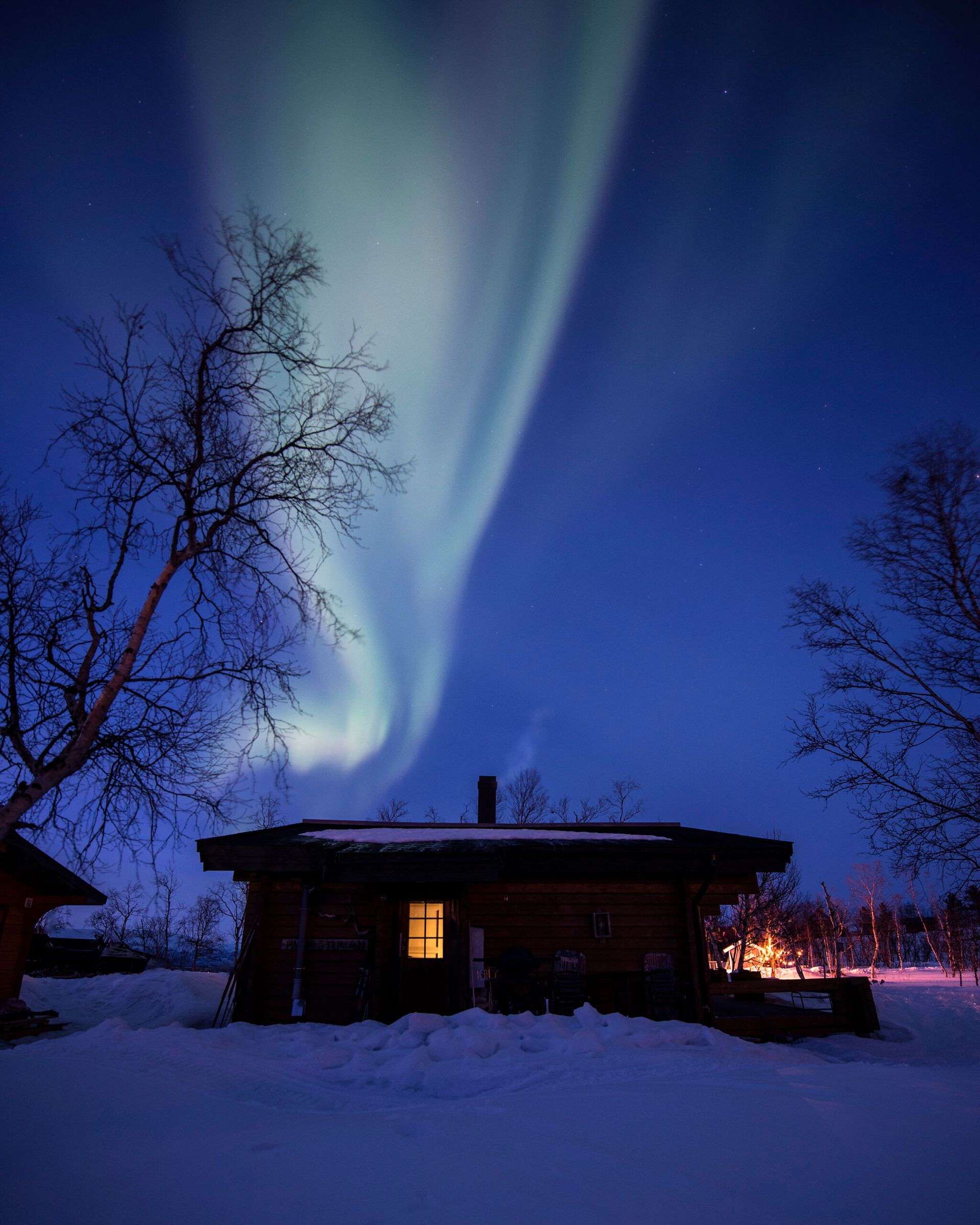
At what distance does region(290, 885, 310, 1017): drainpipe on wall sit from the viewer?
10.0 metres

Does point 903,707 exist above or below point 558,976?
above

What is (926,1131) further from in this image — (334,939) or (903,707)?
(334,939)

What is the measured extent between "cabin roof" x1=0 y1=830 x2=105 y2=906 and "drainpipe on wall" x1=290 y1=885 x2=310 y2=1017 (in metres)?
6.00

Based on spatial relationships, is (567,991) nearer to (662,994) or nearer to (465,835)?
(662,994)

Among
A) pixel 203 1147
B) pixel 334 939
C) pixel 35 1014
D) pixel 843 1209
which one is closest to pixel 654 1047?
pixel 843 1209

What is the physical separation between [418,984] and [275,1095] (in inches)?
227

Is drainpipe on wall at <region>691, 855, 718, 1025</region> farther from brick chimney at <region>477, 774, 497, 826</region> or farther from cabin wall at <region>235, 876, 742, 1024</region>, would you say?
brick chimney at <region>477, 774, 497, 826</region>

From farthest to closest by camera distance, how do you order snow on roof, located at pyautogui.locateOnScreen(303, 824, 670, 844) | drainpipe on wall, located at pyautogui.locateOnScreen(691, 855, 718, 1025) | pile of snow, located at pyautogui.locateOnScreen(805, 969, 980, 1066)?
snow on roof, located at pyautogui.locateOnScreen(303, 824, 670, 844) < drainpipe on wall, located at pyautogui.locateOnScreen(691, 855, 718, 1025) < pile of snow, located at pyautogui.locateOnScreen(805, 969, 980, 1066)

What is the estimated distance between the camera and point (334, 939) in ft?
36.6

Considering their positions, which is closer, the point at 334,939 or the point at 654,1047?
the point at 654,1047

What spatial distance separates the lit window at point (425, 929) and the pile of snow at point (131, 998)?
5.01m

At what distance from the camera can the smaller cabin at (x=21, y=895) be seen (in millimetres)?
12359

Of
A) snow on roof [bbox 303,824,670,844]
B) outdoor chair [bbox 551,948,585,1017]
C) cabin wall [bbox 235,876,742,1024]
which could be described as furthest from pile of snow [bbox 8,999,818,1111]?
snow on roof [bbox 303,824,670,844]

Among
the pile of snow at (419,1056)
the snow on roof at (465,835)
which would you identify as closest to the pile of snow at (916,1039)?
the pile of snow at (419,1056)
